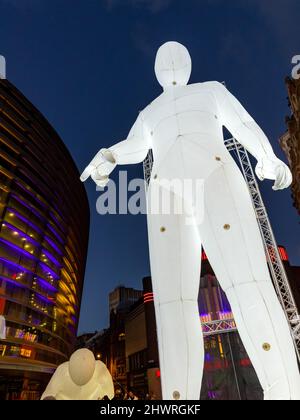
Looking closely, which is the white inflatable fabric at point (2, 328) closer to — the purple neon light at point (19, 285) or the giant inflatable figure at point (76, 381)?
the purple neon light at point (19, 285)

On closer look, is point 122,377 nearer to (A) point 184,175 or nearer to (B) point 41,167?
(B) point 41,167

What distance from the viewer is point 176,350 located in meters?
2.36

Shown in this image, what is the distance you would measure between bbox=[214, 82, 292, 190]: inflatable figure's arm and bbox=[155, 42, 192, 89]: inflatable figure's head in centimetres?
61

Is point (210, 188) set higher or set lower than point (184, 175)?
lower

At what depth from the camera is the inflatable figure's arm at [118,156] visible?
3.33 metres

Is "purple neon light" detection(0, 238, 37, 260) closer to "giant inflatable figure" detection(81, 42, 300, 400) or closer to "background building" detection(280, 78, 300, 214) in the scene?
"giant inflatable figure" detection(81, 42, 300, 400)

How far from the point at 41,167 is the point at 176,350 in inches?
1031

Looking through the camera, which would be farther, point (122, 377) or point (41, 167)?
point (122, 377)

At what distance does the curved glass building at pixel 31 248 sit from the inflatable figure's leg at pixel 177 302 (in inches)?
772

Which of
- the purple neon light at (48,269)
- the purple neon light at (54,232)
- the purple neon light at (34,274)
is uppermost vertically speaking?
the purple neon light at (54,232)

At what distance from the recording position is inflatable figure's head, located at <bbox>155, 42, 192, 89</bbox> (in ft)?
12.5

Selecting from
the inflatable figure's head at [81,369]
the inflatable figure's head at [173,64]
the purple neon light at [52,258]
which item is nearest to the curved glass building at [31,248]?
the purple neon light at [52,258]

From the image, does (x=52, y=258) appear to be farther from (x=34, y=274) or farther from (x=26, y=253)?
(x=26, y=253)
